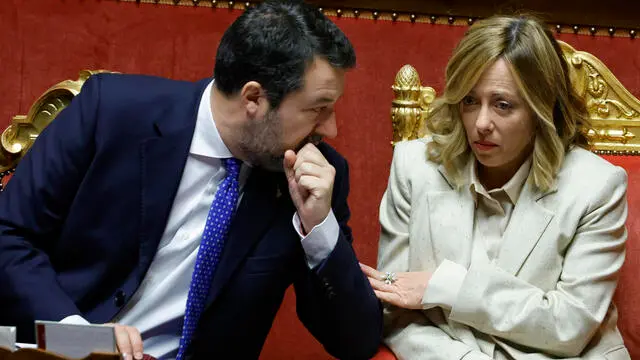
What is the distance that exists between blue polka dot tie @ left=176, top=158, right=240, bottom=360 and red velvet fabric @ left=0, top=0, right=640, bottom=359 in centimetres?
106

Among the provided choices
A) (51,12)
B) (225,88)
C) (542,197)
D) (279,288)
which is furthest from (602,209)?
(51,12)

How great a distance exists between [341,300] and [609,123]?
3.67 feet

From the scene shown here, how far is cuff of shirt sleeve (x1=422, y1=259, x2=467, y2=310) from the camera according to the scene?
7.45 ft

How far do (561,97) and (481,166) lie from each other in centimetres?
26

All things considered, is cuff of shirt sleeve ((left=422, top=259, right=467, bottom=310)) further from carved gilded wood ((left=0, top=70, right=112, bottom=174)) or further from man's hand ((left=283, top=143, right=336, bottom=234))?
carved gilded wood ((left=0, top=70, right=112, bottom=174))

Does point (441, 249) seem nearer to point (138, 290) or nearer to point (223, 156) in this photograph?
point (223, 156)

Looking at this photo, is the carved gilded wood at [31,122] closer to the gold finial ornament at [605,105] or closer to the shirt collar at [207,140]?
the shirt collar at [207,140]

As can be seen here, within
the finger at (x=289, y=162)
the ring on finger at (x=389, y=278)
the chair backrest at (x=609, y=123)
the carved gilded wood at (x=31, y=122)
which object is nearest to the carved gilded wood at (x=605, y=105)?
the chair backrest at (x=609, y=123)

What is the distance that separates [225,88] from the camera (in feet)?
7.20

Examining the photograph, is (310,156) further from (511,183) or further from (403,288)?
(511,183)

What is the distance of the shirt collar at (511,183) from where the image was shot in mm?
2398

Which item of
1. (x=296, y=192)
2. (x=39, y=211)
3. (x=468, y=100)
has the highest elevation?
(x=468, y=100)

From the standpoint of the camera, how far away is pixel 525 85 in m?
2.34

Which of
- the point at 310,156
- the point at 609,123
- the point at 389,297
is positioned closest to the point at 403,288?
the point at 389,297
